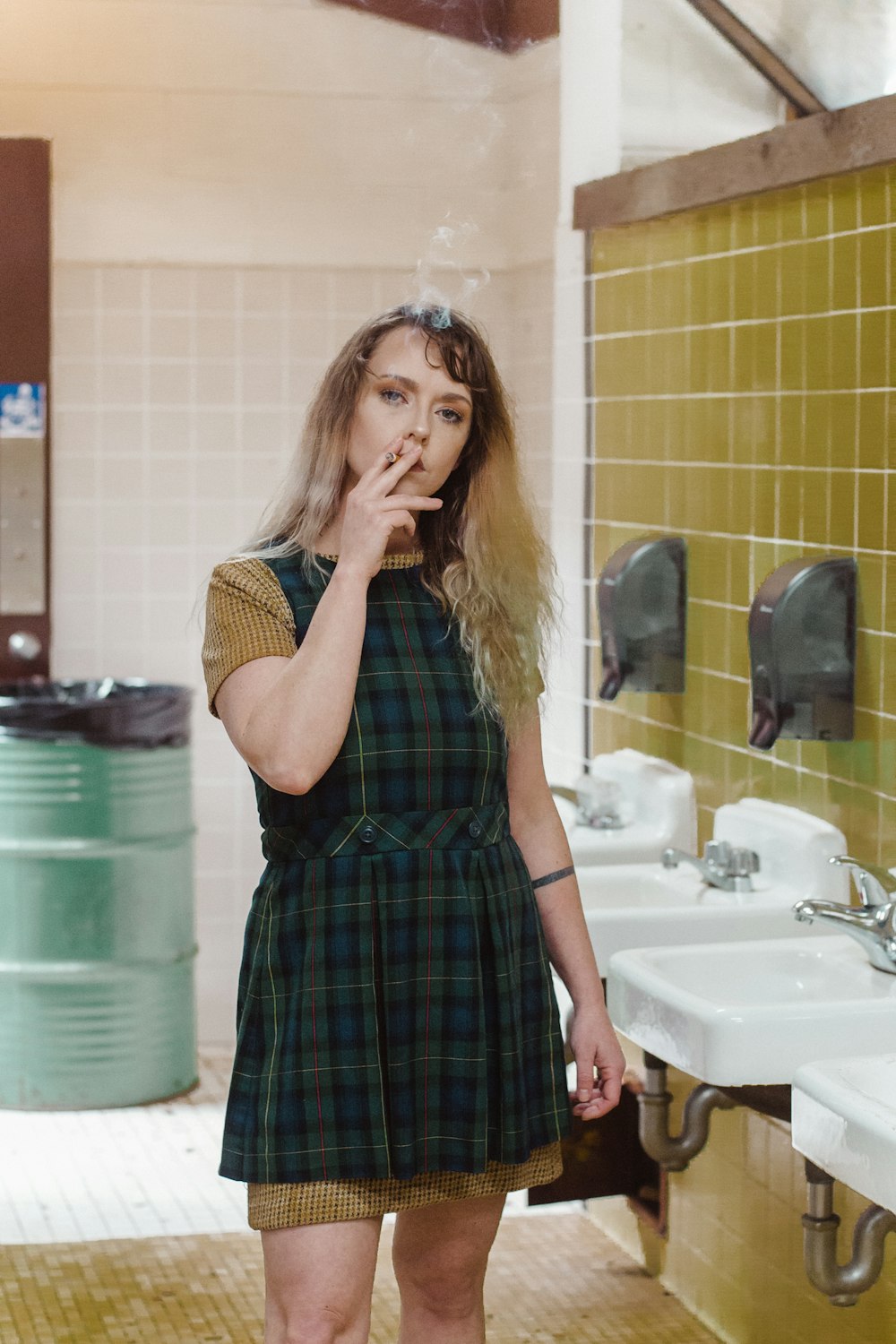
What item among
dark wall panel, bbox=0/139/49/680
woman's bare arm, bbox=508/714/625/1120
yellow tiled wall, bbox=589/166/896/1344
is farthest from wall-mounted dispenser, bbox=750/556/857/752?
dark wall panel, bbox=0/139/49/680

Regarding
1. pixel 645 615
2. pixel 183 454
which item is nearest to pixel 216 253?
pixel 183 454

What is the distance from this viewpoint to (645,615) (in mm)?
2588

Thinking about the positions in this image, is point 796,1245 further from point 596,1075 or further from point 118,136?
point 118,136

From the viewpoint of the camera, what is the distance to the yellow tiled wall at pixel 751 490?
82.0 inches

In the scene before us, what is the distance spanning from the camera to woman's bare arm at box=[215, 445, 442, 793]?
1347 millimetres

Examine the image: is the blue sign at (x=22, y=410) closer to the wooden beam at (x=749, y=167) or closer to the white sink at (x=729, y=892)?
the wooden beam at (x=749, y=167)

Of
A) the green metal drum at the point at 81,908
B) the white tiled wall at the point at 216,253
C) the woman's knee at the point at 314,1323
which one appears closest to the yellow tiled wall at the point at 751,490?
the white tiled wall at the point at 216,253

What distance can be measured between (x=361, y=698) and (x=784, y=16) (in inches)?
53.6

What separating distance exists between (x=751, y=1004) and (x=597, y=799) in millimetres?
911

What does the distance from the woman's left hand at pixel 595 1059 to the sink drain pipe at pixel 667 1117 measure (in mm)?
672

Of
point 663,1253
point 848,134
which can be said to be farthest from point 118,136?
point 663,1253

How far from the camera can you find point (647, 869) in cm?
245

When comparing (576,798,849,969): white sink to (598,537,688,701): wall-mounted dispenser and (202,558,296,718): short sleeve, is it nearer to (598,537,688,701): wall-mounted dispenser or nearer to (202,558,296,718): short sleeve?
(598,537,688,701): wall-mounted dispenser

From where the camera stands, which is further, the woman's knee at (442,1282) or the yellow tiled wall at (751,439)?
the yellow tiled wall at (751,439)
